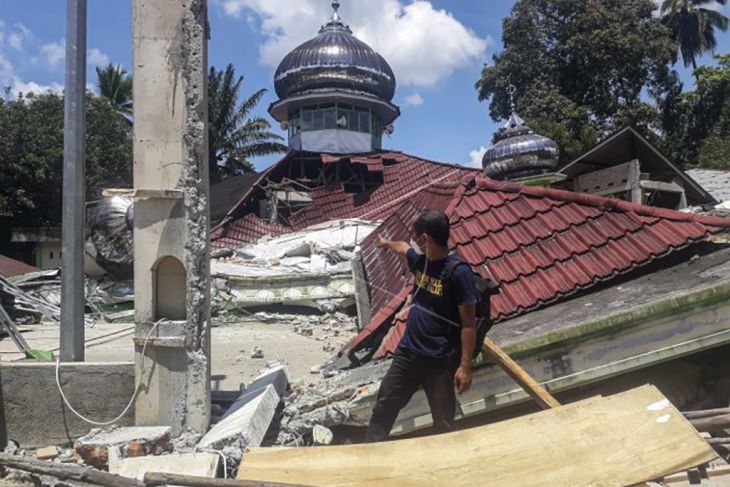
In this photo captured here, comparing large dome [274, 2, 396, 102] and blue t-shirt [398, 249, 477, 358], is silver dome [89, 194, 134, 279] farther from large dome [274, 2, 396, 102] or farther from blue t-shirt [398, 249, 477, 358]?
blue t-shirt [398, 249, 477, 358]

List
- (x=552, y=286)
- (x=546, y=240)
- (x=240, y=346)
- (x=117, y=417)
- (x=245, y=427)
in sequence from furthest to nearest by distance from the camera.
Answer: (x=240, y=346) → (x=546, y=240) → (x=552, y=286) → (x=117, y=417) → (x=245, y=427)

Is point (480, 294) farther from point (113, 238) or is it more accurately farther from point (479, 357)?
point (113, 238)

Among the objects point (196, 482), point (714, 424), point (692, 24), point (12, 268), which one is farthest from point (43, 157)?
point (692, 24)

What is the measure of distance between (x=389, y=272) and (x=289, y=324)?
3.93m

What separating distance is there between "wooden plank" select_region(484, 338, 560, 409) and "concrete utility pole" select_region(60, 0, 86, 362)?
3208 millimetres

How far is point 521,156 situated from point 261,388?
5.78m

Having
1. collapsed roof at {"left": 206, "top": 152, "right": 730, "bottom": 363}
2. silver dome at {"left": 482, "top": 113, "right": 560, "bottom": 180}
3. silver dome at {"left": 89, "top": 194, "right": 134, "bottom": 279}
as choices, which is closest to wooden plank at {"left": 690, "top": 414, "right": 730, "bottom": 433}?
collapsed roof at {"left": 206, "top": 152, "right": 730, "bottom": 363}

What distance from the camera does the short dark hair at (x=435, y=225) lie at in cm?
329

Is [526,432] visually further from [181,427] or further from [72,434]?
[72,434]

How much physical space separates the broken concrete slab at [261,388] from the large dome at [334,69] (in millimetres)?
16171

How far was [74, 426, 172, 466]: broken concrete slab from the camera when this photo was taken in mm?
3703

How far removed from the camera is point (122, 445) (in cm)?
372

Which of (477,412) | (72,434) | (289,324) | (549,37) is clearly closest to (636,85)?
(549,37)

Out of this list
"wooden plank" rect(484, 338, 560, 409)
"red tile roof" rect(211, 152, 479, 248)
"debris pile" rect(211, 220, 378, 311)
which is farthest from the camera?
"red tile roof" rect(211, 152, 479, 248)
